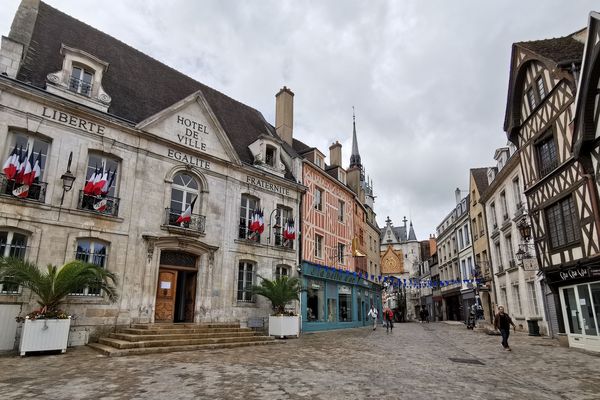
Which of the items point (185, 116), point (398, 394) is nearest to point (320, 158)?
point (185, 116)

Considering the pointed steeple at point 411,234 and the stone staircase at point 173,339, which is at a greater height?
the pointed steeple at point 411,234

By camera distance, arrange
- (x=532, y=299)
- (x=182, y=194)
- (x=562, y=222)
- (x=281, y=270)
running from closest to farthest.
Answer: (x=562, y=222) → (x=182, y=194) → (x=281, y=270) → (x=532, y=299)

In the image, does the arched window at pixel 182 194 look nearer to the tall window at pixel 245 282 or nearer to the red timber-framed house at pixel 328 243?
the tall window at pixel 245 282

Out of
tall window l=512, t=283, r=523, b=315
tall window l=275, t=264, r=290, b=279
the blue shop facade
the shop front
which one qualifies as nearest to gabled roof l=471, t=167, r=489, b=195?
tall window l=512, t=283, r=523, b=315

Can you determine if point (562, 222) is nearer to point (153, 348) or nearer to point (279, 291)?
point (279, 291)

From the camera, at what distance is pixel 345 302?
21625 mm

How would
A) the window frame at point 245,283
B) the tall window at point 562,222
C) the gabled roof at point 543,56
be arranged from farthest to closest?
the window frame at point 245,283 → the gabled roof at point 543,56 → the tall window at point 562,222

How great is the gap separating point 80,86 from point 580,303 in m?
16.2

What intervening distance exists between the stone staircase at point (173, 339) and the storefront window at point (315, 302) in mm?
5676

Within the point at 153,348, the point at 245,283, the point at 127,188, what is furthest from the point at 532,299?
the point at 127,188

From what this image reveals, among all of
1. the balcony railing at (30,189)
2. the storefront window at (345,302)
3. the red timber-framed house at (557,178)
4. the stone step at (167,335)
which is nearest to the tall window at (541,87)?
the red timber-framed house at (557,178)

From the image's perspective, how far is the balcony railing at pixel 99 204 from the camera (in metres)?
10.7

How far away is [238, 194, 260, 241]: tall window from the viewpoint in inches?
590

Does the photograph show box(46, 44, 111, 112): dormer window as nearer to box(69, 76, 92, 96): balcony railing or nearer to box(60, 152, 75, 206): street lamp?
box(69, 76, 92, 96): balcony railing
